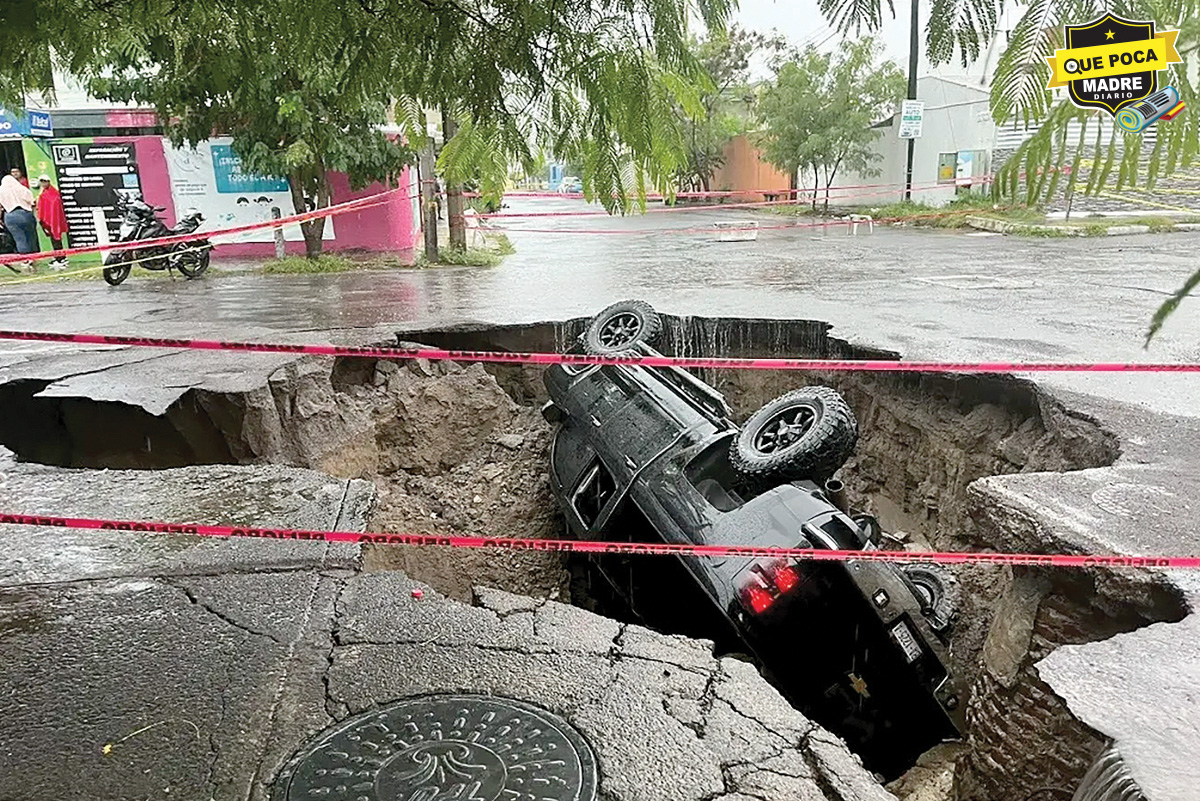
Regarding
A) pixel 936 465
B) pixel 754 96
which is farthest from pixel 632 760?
pixel 754 96

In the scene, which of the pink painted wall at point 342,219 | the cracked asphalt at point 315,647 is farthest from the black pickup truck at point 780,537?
the pink painted wall at point 342,219

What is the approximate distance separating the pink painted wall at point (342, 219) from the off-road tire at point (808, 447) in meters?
12.6

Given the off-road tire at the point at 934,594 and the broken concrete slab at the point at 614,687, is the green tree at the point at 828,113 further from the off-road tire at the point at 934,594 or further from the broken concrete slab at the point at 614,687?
the broken concrete slab at the point at 614,687

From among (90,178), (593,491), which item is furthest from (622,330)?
(90,178)

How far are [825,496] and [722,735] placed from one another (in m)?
1.67

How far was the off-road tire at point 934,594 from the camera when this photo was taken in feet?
11.8

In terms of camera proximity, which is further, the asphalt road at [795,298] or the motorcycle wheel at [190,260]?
the motorcycle wheel at [190,260]

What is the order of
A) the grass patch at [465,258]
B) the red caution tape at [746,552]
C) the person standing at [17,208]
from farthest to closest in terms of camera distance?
the person standing at [17,208] → the grass patch at [465,258] → the red caution tape at [746,552]

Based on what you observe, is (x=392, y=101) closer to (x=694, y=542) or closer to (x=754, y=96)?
(x=694, y=542)

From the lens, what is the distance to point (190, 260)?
43.0 ft

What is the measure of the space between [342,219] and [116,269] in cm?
466

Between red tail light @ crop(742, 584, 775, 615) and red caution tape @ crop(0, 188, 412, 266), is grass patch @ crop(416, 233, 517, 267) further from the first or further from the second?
red tail light @ crop(742, 584, 775, 615)

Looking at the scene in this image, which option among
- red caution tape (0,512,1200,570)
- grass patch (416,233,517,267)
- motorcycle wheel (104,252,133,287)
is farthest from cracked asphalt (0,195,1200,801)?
grass patch (416,233,517,267)

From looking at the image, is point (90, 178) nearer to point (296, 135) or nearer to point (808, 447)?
point (296, 135)
